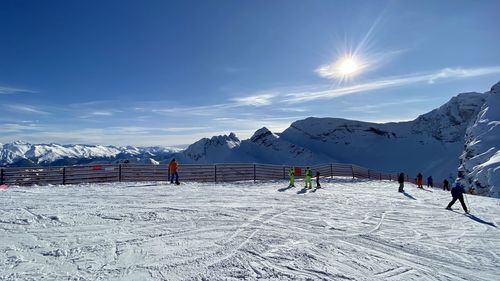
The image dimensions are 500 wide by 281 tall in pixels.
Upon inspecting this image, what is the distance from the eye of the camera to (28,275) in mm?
6402

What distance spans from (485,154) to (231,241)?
164 ft

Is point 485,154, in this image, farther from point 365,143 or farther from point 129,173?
point 365,143

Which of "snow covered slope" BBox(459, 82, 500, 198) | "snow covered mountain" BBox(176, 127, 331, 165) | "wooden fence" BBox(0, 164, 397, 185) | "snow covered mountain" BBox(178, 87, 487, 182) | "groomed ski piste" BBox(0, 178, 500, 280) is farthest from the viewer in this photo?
"snow covered mountain" BBox(176, 127, 331, 165)

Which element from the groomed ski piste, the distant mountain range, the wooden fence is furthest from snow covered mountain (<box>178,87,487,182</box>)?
the groomed ski piste

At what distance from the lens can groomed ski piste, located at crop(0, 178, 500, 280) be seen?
7.05 metres

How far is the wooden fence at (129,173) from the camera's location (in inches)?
825

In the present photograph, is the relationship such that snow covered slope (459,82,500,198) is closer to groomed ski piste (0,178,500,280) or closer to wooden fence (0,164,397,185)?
wooden fence (0,164,397,185)

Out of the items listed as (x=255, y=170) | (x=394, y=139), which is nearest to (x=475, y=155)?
(x=255, y=170)

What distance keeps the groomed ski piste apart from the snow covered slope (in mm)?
25203

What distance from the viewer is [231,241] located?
359 inches

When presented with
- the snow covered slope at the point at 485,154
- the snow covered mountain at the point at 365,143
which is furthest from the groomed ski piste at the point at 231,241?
the snow covered mountain at the point at 365,143

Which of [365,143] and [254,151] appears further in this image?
[254,151]

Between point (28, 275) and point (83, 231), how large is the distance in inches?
124

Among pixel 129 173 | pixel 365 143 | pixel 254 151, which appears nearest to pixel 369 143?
pixel 365 143
